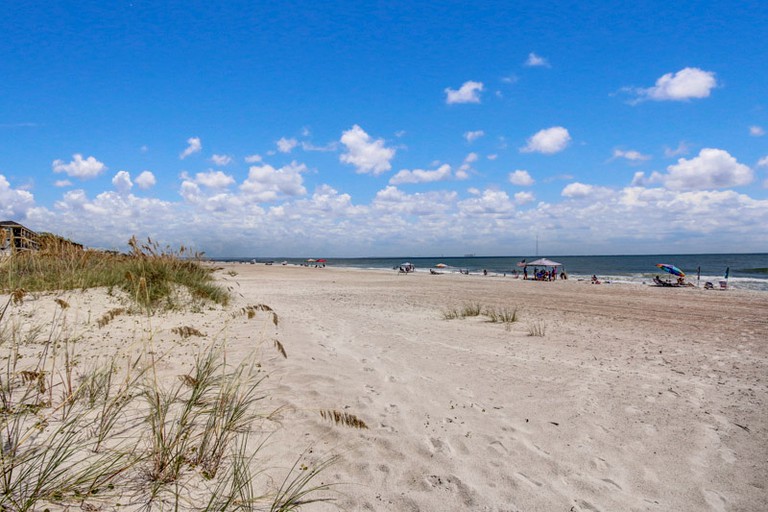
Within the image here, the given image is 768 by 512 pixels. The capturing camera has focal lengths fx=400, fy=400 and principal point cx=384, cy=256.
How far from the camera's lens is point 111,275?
8164 millimetres

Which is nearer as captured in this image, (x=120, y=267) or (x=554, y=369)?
(x=554, y=369)

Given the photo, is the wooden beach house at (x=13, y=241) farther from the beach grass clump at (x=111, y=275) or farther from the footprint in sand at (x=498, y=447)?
the footprint in sand at (x=498, y=447)

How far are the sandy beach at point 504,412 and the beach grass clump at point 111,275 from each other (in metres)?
0.62

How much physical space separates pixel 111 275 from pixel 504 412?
8.02 meters

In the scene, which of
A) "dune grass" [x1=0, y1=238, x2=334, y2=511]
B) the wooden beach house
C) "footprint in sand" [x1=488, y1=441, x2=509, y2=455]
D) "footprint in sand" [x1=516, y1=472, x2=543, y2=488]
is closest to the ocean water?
"footprint in sand" [x1=488, y1=441, x2=509, y2=455]

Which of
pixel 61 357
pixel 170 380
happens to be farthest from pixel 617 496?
pixel 61 357

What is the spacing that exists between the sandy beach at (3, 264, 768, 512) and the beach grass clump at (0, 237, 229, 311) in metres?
0.62

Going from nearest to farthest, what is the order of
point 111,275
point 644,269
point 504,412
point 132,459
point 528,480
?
point 132,459
point 528,480
point 504,412
point 111,275
point 644,269

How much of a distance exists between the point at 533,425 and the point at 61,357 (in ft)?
15.4

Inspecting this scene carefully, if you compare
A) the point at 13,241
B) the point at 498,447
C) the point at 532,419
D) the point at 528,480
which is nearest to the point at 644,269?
the point at 532,419

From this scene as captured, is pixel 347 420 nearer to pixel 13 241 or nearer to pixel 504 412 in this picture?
pixel 504 412

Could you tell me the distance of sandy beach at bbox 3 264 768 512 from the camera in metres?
2.72

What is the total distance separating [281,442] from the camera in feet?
9.74

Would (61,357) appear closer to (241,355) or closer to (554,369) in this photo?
(241,355)
